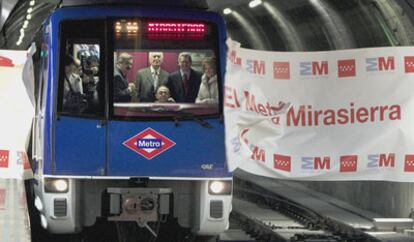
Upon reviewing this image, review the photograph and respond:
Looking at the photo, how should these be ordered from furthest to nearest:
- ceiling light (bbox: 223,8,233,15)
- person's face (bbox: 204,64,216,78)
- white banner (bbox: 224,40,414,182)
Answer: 1. ceiling light (bbox: 223,8,233,15)
2. person's face (bbox: 204,64,216,78)
3. white banner (bbox: 224,40,414,182)

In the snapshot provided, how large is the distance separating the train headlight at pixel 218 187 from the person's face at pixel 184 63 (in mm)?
1293

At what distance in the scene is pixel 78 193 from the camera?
10250 millimetres

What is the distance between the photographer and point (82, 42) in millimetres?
10320

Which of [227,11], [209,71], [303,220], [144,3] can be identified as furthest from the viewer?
[227,11]

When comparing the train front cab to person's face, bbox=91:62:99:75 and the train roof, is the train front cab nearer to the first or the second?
person's face, bbox=91:62:99:75

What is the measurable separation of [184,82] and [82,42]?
4.05 ft

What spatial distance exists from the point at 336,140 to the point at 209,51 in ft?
7.00

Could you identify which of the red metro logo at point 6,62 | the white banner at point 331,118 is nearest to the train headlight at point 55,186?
the red metro logo at point 6,62

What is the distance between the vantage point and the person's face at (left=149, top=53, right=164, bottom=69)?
33.4 ft

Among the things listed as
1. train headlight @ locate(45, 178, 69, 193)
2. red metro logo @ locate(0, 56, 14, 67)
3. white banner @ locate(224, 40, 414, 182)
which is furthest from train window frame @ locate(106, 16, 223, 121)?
white banner @ locate(224, 40, 414, 182)

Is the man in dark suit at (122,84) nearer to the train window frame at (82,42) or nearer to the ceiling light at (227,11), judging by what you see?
the train window frame at (82,42)

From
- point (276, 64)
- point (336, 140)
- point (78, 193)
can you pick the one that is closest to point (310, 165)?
point (336, 140)

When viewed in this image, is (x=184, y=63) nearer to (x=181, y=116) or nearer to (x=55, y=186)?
(x=181, y=116)

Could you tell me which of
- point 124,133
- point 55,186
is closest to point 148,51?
point 124,133
